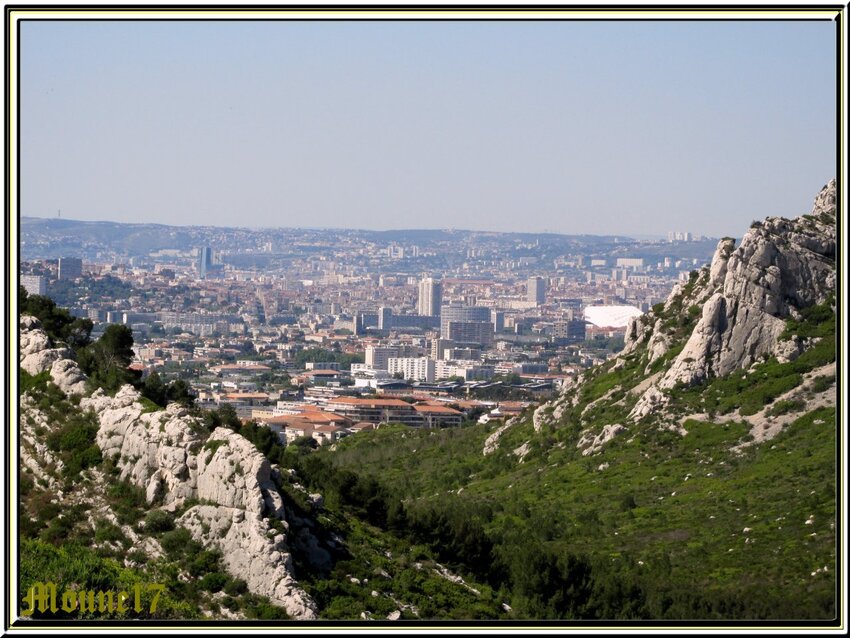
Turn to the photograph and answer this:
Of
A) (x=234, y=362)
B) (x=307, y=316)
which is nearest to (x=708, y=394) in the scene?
(x=234, y=362)

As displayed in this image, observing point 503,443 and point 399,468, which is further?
point 399,468

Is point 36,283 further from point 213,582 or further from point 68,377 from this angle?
point 213,582

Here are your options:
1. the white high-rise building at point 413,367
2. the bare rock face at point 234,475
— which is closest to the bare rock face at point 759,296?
the bare rock face at point 234,475

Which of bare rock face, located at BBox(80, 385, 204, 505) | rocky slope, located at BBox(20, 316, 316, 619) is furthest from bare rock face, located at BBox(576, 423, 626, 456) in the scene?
bare rock face, located at BBox(80, 385, 204, 505)

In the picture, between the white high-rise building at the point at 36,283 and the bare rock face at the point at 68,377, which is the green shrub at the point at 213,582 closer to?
the bare rock face at the point at 68,377

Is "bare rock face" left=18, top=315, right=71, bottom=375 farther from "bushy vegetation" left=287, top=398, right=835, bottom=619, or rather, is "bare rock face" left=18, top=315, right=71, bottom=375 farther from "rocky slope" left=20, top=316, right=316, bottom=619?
"bushy vegetation" left=287, top=398, right=835, bottom=619

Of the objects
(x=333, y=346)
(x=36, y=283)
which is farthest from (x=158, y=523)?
(x=333, y=346)
